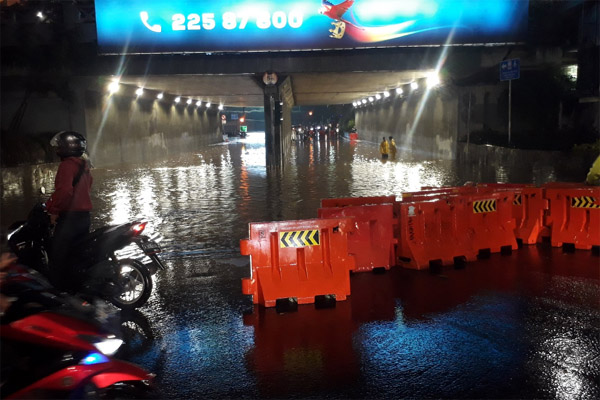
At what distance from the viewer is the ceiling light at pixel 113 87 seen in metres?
25.7

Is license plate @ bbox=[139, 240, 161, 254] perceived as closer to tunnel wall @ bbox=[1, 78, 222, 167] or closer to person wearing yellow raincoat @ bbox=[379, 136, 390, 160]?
tunnel wall @ bbox=[1, 78, 222, 167]

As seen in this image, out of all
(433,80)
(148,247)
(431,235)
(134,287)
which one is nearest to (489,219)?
(431,235)

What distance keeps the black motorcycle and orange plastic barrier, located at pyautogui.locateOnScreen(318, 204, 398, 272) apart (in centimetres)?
265

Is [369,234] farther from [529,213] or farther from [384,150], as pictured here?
[384,150]

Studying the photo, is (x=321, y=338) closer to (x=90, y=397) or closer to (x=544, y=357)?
(x=544, y=357)

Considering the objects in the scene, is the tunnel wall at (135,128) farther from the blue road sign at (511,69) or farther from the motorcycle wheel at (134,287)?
the motorcycle wheel at (134,287)

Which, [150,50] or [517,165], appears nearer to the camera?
[517,165]

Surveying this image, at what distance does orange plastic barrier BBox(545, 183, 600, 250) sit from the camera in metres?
8.50

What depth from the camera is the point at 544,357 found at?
15.3 ft

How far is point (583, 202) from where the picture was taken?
8.64 meters

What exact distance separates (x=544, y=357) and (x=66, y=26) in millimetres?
22776

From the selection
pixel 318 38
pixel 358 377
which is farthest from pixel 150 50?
pixel 358 377

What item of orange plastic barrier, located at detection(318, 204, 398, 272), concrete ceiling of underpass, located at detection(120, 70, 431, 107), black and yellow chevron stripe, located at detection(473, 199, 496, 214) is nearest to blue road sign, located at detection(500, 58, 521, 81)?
→ concrete ceiling of underpass, located at detection(120, 70, 431, 107)

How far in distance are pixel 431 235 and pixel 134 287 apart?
4260mm
